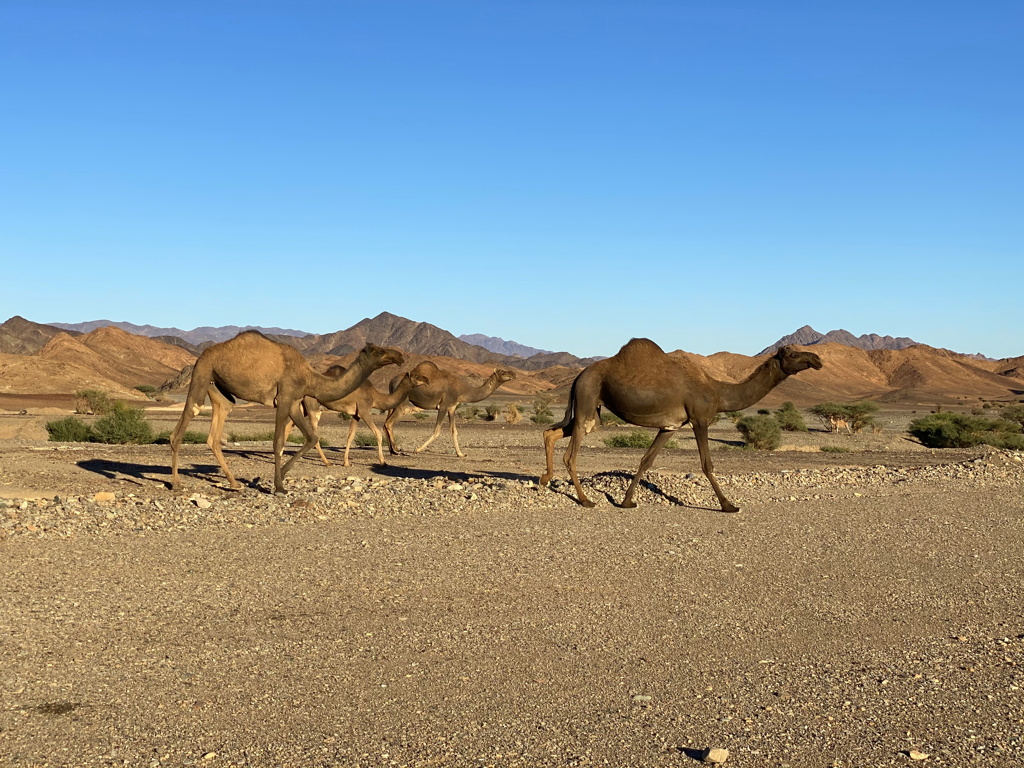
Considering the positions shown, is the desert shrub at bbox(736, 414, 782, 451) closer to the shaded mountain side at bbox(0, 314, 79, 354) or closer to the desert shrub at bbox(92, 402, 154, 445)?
the desert shrub at bbox(92, 402, 154, 445)

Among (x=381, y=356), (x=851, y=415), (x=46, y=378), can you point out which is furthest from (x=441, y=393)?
(x=46, y=378)

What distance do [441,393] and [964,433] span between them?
24.3 metres

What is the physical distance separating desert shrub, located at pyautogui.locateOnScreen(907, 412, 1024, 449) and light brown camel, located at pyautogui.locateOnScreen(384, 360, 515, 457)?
22.1 metres

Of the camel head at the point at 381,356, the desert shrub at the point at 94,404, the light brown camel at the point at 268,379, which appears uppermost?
the camel head at the point at 381,356

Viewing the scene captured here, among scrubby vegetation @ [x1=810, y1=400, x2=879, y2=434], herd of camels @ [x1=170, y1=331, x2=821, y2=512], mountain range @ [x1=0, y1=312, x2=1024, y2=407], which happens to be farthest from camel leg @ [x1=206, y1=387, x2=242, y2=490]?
mountain range @ [x1=0, y1=312, x2=1024, y2=407]

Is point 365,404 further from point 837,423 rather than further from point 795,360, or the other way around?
point 837,423

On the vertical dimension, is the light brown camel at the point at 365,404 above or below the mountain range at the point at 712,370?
below

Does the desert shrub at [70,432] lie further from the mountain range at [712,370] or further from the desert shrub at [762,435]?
the mountain range at [712,370]

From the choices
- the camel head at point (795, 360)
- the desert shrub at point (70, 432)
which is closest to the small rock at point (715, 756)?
the camel head at point (795, 360)

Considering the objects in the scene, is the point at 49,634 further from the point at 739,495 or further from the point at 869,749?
the point at 739,495

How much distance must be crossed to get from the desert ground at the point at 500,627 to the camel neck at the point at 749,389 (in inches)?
66.4

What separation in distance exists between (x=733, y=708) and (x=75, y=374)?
8838 cm

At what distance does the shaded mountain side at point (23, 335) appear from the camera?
16000cm

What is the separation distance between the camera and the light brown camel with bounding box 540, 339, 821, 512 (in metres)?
14.9
